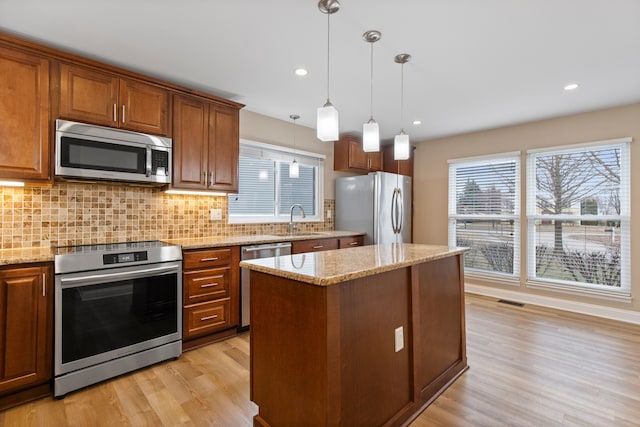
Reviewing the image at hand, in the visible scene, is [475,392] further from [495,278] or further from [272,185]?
[272,185]

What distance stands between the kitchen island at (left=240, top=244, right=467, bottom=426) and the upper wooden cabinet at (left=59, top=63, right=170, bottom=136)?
1.76m

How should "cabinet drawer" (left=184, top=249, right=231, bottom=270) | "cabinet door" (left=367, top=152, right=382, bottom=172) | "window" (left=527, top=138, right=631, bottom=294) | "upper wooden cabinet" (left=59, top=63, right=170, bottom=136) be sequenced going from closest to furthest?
"upper wooden cabinet" (left=59, top=63, right=170, bottom=136) → "cabinet drawer" (left=184, top=249, right=231, bottom=270) → "window" (left=527, top=138, right=631, bottom=294) → "cabinet door" (left=367, top=152, right=382, bottom=172)

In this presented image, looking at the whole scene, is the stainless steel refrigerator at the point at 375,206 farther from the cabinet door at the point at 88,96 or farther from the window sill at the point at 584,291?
the cabinet door at the point at 88,96

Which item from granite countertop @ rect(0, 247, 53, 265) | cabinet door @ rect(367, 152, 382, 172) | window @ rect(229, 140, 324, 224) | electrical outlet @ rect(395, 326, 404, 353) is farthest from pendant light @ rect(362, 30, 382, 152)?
cabinet door @ rect(367, 152, 382, 172)

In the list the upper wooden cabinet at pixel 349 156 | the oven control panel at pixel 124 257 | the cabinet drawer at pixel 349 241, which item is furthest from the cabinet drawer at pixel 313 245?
the oven control panel at pixel 124 257

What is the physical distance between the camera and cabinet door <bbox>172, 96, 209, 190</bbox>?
9.52 feet

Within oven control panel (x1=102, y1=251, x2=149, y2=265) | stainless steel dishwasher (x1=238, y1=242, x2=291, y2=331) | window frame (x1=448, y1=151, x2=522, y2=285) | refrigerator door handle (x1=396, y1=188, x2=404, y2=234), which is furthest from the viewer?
refrigerator door handle (x1=396, y1=188, x2=404, y2=234)

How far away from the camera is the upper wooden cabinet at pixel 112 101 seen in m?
2.36

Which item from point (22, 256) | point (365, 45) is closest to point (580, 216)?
point (365, 45)

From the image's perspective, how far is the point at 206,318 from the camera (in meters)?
2.83

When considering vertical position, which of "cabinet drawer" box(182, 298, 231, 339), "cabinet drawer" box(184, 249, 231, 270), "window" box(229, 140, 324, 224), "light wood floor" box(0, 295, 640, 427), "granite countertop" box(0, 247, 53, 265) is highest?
"window" box(229, 140, 324, 224)

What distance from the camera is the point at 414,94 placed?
3.27 meters

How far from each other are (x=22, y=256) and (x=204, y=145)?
1586 millimetres

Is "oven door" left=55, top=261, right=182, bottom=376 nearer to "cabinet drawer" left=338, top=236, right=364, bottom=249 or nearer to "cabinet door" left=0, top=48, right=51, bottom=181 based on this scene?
"cabinet door" left=0, top=48, right=51, bottom=181
